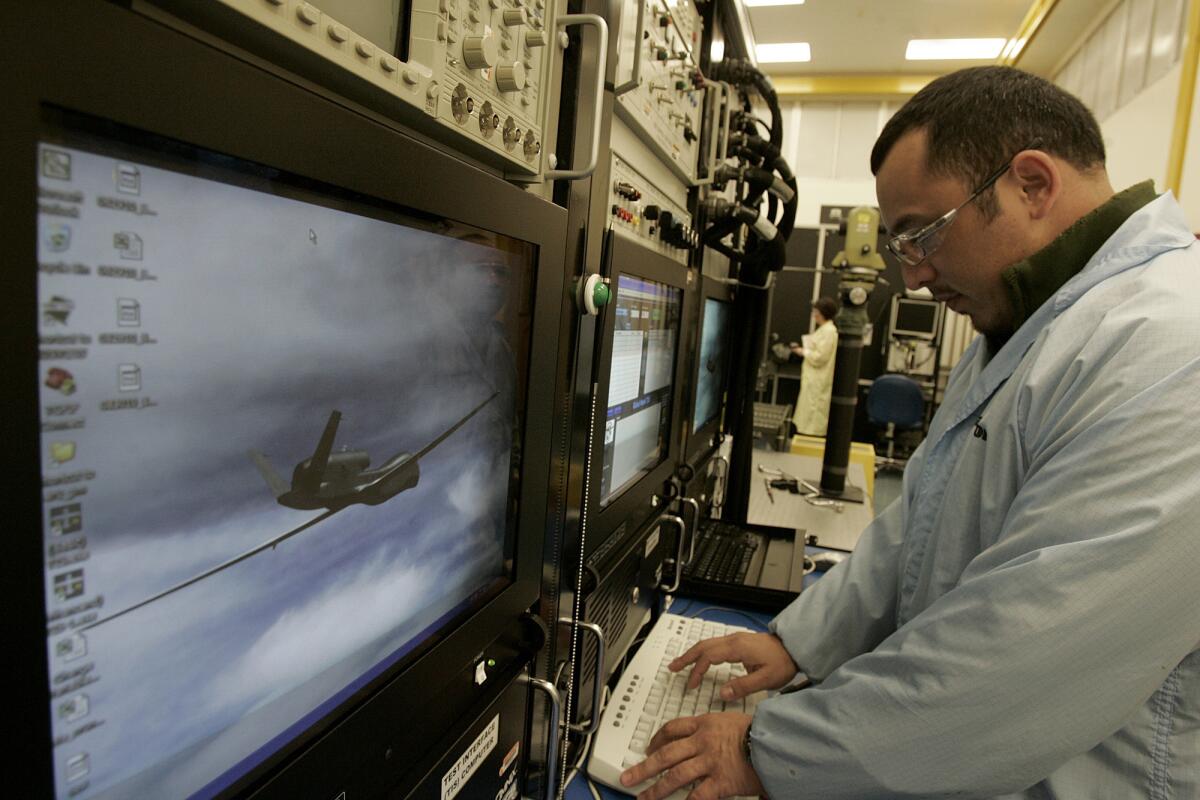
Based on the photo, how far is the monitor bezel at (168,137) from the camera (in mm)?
272

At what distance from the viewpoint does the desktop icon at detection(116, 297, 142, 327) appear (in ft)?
1.08

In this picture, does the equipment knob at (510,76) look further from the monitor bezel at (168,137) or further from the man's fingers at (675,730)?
the man's fingers at (675,730)

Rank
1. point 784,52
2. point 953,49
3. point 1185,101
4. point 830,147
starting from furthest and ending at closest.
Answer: point 830,147
point 784,52
point 953,49
point 1185,101

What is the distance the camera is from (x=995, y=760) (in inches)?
30.1

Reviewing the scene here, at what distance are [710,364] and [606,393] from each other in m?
1.05

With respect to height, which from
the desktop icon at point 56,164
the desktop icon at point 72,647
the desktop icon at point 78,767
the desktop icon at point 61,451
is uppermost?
the desktop icon at point 56,164

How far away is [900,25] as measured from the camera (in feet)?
18.6

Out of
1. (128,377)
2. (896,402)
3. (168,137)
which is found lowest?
(896,402)

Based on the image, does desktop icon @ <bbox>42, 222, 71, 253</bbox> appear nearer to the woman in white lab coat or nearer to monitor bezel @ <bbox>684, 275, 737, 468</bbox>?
monitor bezel @ <bbox>684, 275, 737, 468</bbox>

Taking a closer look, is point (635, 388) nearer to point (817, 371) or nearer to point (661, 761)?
point (661, 761)

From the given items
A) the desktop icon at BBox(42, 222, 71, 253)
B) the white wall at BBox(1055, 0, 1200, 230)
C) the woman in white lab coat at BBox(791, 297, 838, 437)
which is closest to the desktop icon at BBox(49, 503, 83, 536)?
the desktop icon at BBox(42, 222, 71, 253)

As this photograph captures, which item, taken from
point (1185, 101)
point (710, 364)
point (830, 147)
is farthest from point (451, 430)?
point (830, 147)

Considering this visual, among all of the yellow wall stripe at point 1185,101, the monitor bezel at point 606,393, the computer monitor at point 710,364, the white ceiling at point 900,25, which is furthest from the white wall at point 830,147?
the monitor bezel at point 606,393

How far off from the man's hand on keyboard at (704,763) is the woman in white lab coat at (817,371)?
462 cm
